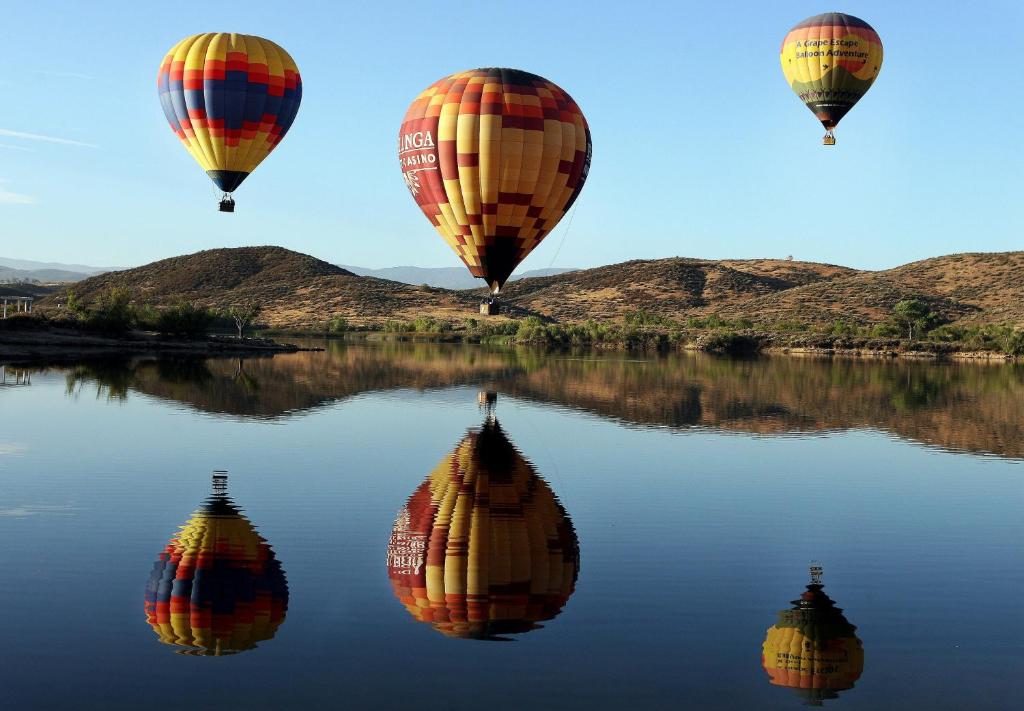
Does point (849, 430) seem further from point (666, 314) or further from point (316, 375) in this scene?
point (666, 314)

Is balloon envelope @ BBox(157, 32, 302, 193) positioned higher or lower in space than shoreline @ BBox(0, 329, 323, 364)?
higher

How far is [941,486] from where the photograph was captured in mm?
28406

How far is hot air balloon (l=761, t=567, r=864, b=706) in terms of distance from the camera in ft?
43.9

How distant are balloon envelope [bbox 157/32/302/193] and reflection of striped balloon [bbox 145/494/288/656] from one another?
26.6 metres

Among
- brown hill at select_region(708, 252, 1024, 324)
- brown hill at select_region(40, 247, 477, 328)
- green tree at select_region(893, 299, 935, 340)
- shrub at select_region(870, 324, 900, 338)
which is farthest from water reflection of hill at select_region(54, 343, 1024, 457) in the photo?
brown hill at select_region(40, 247, 477, 328)

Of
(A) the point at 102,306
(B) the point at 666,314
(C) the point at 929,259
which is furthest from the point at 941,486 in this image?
(C) the point at 929,259

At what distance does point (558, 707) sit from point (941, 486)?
1887 centimetres

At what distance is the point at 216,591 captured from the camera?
1719 cm

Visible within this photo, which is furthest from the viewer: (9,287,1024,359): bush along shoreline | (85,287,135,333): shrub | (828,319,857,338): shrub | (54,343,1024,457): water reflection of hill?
(828,319,857,338): shrub

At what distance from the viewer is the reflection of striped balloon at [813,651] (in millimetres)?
13430

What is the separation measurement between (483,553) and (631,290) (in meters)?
152

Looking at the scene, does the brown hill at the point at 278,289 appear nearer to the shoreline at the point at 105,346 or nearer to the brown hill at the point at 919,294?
the brown hill at the point at 919,294

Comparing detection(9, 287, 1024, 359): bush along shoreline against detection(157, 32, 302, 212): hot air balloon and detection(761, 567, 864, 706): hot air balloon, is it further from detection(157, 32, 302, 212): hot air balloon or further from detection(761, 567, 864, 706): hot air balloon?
detection(761, 567, 864, 706): hot air balloon

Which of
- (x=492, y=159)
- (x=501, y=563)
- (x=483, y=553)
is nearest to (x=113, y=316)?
(x=492, y=159)
